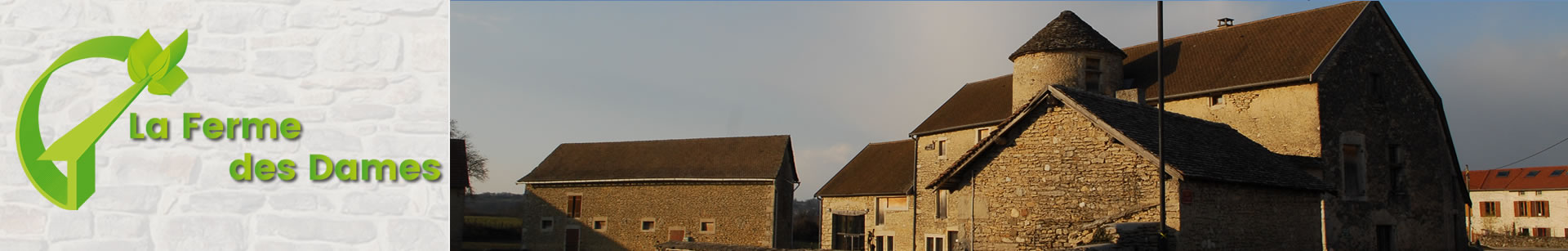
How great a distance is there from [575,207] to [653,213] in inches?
130

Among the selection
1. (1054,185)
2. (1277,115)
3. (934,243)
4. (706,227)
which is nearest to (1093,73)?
(1277,115)

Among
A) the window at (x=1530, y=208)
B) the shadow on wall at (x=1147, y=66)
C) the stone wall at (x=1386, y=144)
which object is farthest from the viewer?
the window at (x=1530, y=208)

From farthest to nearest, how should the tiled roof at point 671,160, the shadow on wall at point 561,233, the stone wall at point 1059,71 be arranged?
the shadow on wall at point 561,233
the tiled roof at point 671,160
the stone wall at point 1059,71

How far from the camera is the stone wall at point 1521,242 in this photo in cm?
3678

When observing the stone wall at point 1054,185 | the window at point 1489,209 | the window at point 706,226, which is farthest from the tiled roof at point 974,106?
the window at point 1489,209

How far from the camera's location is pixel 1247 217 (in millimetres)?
13617

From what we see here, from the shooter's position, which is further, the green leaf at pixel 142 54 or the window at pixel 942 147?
the window at pixel 942 147

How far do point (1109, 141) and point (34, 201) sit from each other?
11.4 m

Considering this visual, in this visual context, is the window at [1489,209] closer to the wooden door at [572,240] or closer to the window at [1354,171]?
the window at [1354,171]

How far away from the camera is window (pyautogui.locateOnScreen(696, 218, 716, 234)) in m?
35.7

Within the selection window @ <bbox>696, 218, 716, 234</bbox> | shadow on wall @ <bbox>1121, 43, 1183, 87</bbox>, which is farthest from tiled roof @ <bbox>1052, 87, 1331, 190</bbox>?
window @ <bbox>696, 218, 716, 234</bbox>

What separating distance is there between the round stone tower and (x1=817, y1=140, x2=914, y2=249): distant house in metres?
5.65

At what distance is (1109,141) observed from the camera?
13.4 m

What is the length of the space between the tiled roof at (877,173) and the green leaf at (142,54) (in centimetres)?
2571
